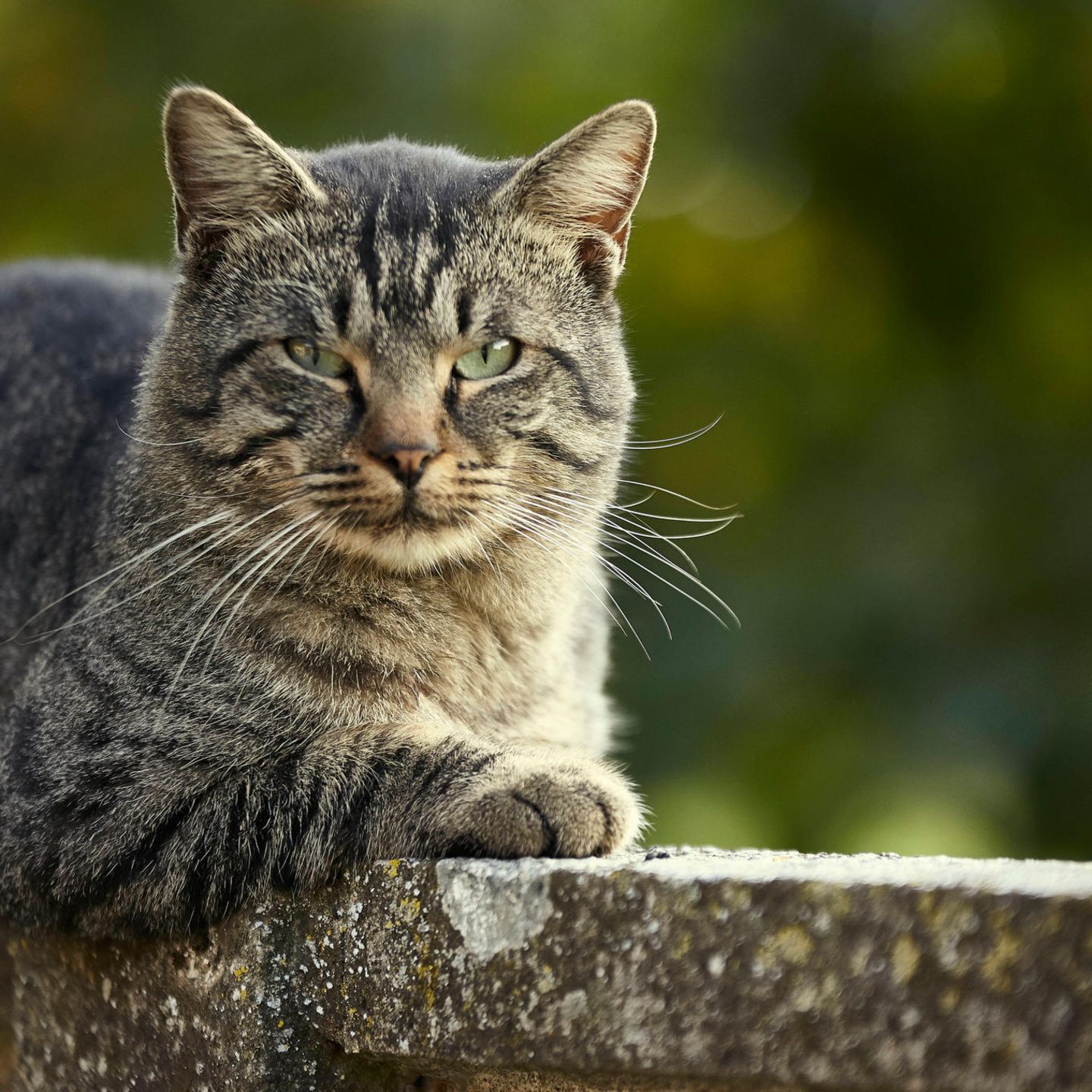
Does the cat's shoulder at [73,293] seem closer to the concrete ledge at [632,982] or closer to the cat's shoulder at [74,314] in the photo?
the cat's shoulder at [74,314]

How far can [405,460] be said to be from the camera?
2.25 m

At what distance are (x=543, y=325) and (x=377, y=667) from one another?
73 cm

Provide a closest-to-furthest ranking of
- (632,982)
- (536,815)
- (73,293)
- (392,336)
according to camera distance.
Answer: (632,982)
(536,815)
(392,336)
(73,293)

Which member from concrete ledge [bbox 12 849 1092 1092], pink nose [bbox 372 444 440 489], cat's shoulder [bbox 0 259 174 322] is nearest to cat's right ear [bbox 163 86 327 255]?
pink nose [bbox 372 444 440 489]

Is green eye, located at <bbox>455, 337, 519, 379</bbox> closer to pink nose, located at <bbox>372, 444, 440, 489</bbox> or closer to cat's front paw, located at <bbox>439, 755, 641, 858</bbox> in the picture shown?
pink nose, located at <bbox>372, 444, 440, 489</bbox>

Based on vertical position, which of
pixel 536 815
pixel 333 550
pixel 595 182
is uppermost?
pixel 595 182

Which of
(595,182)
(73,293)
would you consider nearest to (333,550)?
(595,182)

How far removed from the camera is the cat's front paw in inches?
77.4

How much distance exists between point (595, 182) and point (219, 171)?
0.74 m

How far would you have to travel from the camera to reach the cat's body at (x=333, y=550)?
2.14 m

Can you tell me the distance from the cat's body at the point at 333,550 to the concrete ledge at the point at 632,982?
13cm

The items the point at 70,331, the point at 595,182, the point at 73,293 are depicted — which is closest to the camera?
the point at 595,182

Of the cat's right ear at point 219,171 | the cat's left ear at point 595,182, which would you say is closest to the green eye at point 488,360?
the cat's left ear at point 595,182

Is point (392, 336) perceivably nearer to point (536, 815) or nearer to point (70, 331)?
point (536, 815)
